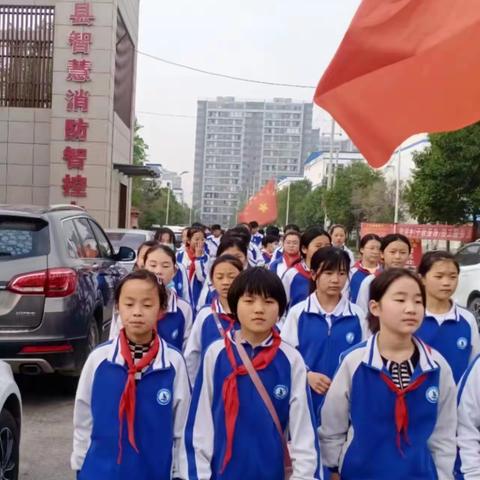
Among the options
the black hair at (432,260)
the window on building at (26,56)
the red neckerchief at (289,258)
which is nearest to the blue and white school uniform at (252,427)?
the black hair at (432,260)

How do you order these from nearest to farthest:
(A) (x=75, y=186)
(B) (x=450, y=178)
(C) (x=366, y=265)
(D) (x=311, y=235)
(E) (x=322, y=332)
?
(E) (x=322, y=332), (D) (x=311, y=235), (C) (x=366, y=265), (B) (x=450, y=178), (A) (x=75, y=186)

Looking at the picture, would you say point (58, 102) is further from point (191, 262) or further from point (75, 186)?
point (191, 262)

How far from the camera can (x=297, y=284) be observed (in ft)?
16.5

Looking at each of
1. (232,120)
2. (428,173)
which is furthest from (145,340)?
(232,120)

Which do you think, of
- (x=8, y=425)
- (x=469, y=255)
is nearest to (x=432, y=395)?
(x=8, y=425)

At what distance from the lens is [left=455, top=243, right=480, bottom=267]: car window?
10.3 meters

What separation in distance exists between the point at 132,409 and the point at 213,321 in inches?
42.6

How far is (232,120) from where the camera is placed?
12581cm

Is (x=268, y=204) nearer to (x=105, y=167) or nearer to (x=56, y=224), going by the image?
(x=105, y=167)

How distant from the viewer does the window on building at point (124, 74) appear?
2111 cm

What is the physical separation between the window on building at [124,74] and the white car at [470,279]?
1362cm


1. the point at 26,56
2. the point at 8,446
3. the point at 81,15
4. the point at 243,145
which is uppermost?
the point at 243,145

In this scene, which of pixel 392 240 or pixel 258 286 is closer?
pixel 258 286

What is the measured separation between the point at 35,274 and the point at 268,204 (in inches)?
691
